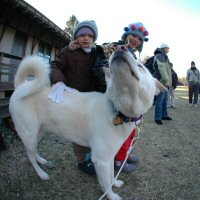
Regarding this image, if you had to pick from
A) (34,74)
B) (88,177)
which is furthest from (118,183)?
(34,74)

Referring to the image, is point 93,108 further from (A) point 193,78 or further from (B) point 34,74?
(A) point 193,78

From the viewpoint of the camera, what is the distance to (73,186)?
2.68 m

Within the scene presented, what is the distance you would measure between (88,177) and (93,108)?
1.04m

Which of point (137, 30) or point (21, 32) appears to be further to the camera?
point (21, 32)

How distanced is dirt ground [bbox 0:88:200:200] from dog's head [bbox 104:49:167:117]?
110cm

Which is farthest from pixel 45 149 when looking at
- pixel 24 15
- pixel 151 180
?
pixel 24 15

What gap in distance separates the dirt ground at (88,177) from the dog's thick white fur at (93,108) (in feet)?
0.64

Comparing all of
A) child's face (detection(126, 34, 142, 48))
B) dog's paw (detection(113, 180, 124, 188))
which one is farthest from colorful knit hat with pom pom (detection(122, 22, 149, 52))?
dog's paw (detection(113, 180, 124, 188))

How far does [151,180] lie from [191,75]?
332 inches

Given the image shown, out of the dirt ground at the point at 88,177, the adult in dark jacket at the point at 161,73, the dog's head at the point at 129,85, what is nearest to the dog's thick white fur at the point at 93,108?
the dog's head at the point at 129,85

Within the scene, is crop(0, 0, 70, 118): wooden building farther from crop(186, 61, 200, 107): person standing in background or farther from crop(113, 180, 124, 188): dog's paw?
crop(186, 61, 200, 107): person standing in background

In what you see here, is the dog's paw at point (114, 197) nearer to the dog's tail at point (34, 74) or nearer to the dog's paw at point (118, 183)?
the dog's paw at point (118, 183)

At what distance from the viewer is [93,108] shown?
2.39 metres

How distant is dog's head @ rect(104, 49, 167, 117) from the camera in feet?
5.82
